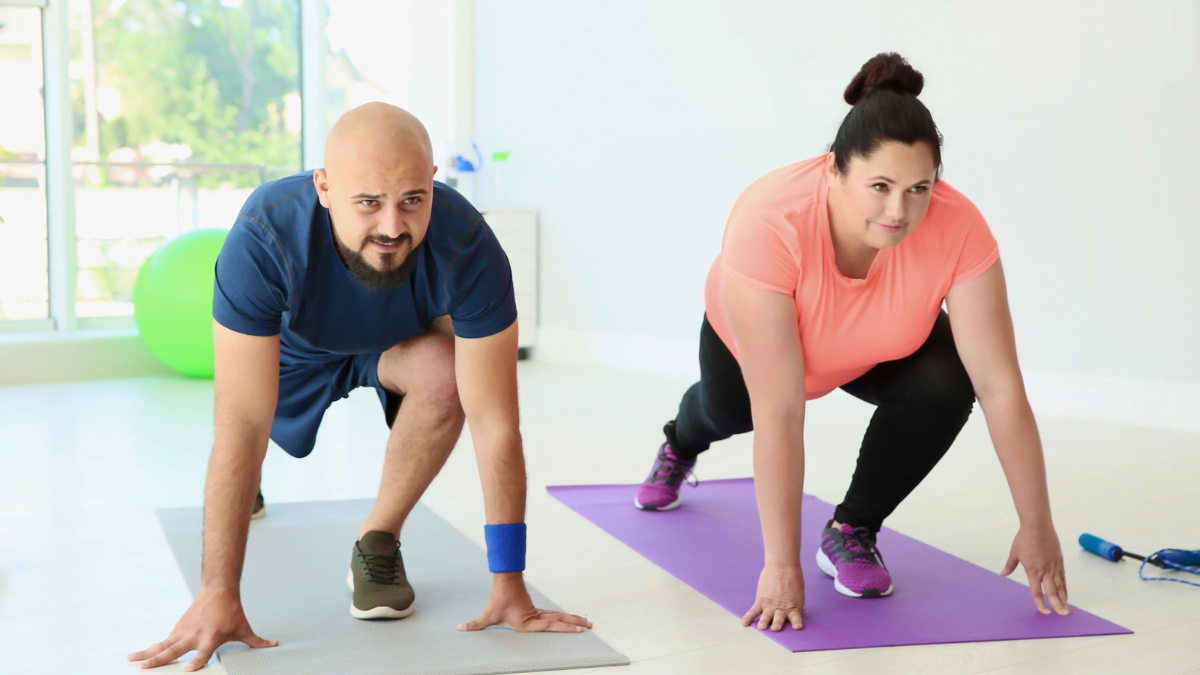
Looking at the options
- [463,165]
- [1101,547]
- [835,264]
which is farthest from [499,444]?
[463,165]

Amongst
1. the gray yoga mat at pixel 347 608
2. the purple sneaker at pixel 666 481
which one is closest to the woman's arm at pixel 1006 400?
the gray yoga mat at pixel 347 608

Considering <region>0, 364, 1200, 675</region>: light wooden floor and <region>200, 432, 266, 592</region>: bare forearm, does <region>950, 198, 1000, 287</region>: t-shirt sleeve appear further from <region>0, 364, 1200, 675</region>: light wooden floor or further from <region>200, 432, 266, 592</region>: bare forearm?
<region>200, 432, 266, 592</region>: bare forearm

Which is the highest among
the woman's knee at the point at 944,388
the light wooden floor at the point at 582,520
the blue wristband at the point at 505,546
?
the woman's knee at the point at 944,388

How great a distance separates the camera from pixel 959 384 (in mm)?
1810

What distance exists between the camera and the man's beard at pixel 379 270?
5.09 feet

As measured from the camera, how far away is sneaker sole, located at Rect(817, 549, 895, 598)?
185 centimetres

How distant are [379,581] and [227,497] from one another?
0.35m

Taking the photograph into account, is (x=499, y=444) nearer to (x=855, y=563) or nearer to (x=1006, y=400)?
(x=855, y=563)

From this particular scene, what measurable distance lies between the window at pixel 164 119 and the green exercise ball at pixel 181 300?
712 millimetres

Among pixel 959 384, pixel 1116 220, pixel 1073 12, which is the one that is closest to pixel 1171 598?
pixel 959 384

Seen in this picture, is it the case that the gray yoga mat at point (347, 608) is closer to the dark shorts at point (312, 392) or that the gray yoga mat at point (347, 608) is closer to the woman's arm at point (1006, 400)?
the dark shorts at point (312, 392)

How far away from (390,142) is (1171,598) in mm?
1510

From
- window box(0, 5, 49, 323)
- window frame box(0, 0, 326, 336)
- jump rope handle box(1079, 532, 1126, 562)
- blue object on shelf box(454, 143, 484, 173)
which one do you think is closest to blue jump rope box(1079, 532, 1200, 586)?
jump rope handle box(1079, 532, 1126, 562)

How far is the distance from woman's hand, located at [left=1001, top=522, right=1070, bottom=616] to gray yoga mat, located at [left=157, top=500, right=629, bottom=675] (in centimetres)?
67
